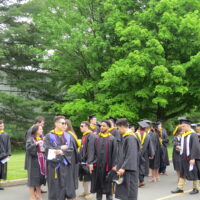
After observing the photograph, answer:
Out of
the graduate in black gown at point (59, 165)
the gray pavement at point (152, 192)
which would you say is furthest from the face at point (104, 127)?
the gray pavement at point (152, 192)

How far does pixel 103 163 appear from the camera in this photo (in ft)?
24.4

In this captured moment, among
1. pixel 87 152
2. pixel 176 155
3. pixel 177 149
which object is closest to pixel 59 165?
pixel 87 152

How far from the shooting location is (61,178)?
6.11 meters

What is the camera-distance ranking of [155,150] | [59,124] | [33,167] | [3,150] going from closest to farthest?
[59,124] < [33,167] < [3,150] < [155,150]

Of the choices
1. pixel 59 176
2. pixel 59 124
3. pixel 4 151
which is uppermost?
pixel 59 124

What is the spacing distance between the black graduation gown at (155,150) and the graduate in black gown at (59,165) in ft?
16.1

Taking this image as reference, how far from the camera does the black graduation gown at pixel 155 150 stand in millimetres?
10695

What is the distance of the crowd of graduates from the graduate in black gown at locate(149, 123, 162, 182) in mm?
509

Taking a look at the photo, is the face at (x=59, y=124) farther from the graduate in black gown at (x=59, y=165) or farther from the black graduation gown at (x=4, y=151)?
the black graduation gown at (x=4, y=151)

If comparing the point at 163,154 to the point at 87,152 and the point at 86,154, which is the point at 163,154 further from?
the point at 87,152

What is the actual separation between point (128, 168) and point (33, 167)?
2216 mm

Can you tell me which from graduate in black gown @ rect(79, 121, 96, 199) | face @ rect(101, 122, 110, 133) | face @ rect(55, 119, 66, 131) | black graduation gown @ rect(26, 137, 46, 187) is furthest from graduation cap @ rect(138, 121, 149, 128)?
face @ rect(55, 119, 66, 131)

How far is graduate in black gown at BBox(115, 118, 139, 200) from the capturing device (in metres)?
6.34

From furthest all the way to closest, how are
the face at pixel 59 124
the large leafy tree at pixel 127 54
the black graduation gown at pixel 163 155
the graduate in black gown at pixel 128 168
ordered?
the large leafy tree at pixel 127 54 → the black graduation gown at pixel 163 155 → the graduate in black gown at pixel 128 168 → the face at pixel 59 124
